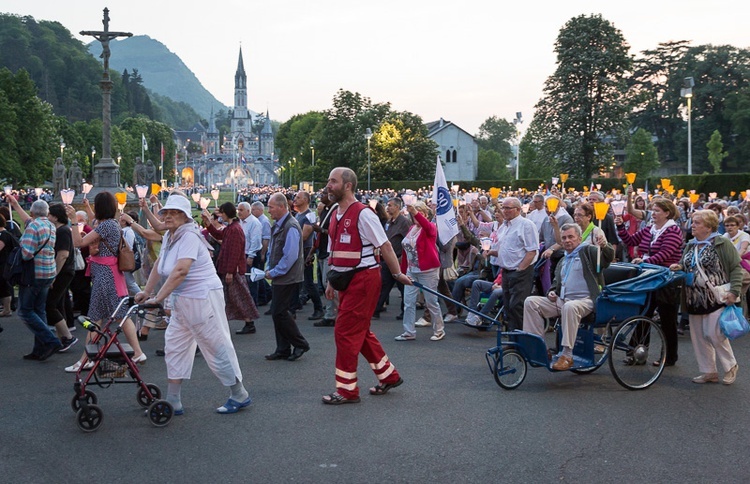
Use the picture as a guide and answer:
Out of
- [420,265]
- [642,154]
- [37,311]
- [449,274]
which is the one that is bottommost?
[37,311]

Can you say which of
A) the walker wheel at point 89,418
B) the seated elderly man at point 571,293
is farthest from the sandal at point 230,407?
the seated elderly man at point 571,293

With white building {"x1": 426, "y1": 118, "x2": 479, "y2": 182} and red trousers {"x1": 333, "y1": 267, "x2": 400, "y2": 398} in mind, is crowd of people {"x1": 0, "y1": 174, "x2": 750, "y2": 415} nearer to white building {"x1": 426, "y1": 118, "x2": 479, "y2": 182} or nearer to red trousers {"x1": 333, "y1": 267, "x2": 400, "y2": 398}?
red trousers {"x1": 333, "y1": 267, "x2": 400, "y2": 398}

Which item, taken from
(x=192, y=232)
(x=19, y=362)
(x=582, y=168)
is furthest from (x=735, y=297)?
(x=582, y=168)

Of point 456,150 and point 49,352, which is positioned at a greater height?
point 456,150

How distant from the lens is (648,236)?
1059 centimetres

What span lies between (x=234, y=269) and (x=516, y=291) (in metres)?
3.80

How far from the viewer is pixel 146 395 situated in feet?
23.5

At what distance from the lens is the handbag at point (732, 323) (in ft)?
26.9

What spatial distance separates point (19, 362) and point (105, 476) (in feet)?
15.4

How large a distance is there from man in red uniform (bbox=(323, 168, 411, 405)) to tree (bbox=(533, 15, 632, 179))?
50.7 m

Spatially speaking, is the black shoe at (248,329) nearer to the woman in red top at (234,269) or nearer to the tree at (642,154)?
the woman in red top at (234,269)

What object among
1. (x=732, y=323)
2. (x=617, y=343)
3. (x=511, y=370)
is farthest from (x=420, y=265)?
(x=732, y=323)

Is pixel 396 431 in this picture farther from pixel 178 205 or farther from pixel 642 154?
pixel 642 154

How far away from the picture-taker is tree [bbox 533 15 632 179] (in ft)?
185
